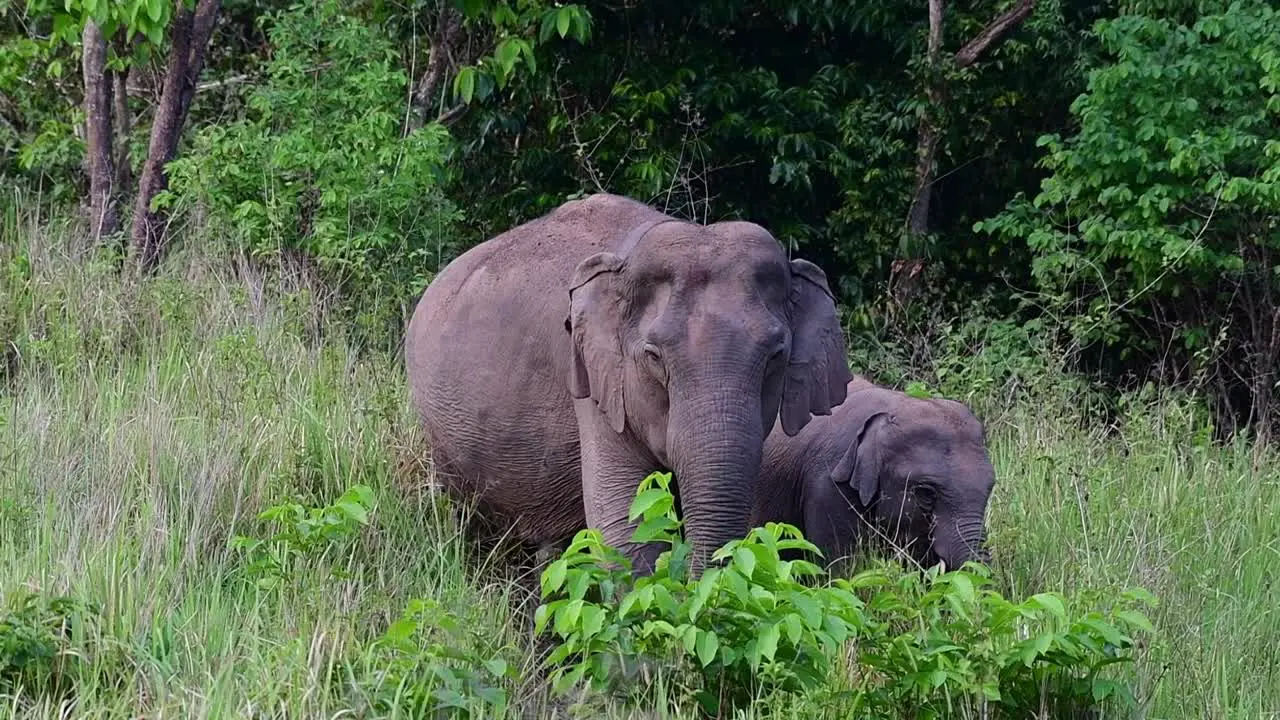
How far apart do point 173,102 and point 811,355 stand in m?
6.11

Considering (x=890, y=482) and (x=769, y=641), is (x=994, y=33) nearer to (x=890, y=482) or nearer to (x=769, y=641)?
(x=890, y=482)

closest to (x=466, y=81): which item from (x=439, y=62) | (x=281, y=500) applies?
(x=439, y=62)

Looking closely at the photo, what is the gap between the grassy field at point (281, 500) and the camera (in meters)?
5.40

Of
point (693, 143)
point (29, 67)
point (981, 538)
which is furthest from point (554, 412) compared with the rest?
point (29, 67)

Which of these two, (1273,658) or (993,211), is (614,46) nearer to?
(993,211)

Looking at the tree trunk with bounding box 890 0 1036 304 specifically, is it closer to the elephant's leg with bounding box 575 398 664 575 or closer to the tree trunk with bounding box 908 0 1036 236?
the tree trunk with bounding box 908 0 1036 236

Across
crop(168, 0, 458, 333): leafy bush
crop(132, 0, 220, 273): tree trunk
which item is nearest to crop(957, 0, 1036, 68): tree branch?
crop(168, 0, 458, 333): leafy bush

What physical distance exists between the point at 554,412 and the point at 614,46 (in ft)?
20.0

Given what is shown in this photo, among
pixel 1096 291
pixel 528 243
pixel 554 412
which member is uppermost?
pixel 528 243

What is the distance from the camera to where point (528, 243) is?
735 cm

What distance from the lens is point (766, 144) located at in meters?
12.5

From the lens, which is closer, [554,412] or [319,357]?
[554,412]

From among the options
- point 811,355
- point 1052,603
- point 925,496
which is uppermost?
point 811,355

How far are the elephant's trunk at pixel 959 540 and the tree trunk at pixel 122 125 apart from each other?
7146mm
